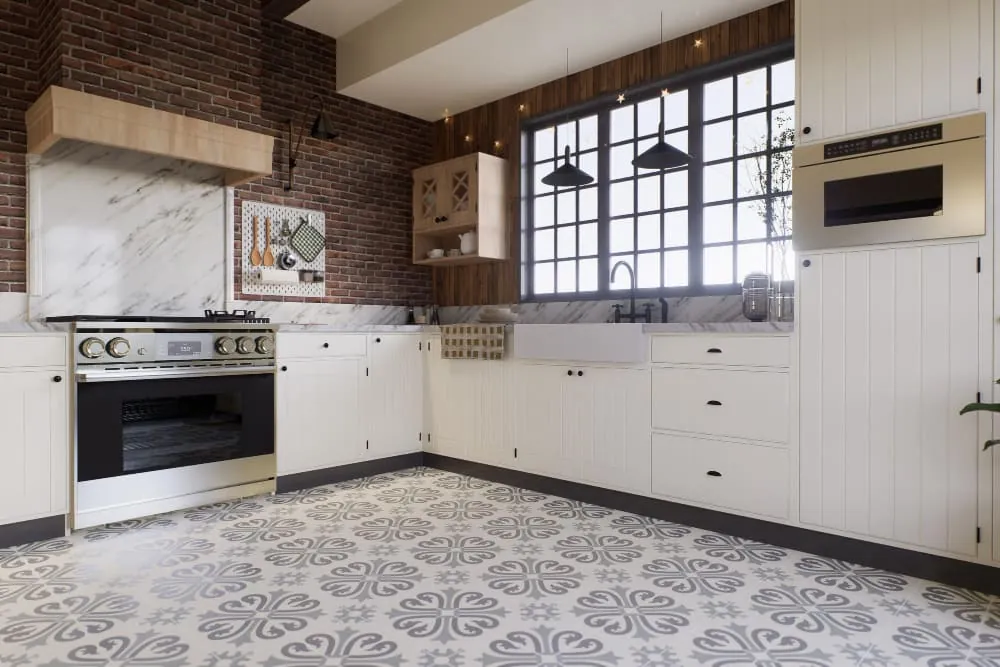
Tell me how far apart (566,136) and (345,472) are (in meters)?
2.76

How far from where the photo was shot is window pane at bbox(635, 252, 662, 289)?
414cm

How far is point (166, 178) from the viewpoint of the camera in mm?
3973

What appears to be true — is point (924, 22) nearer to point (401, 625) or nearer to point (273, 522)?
point (401, 625)

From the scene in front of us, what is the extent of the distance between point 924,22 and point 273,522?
3657 millimetres

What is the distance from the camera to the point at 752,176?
3.74 m

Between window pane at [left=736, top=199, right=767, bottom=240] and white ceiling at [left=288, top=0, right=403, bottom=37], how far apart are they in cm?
258

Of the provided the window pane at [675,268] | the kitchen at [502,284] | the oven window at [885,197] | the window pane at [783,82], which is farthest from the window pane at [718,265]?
the oven window at [885,197]

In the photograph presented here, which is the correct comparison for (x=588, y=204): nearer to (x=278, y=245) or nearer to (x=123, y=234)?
(x=278, y=245)

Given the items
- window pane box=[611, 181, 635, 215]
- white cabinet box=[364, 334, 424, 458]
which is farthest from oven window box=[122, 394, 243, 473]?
window pane box=[611, 181, 635, 215]

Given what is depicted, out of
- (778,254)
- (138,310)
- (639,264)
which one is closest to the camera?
(778,254)

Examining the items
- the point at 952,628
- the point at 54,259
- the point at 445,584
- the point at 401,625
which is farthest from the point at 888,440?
the point at 54,259

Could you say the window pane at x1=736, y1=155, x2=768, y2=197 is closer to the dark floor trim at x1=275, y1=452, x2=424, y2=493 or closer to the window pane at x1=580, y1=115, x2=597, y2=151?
the window pane at x1=580, y1=115, x2=597, y2=151

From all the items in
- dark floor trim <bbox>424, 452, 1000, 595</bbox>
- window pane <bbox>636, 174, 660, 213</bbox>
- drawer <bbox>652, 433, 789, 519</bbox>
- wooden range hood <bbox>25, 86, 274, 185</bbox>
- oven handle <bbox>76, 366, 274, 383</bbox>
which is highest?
wooden range hood <bbox>25, 86, 274, 185</bbox>

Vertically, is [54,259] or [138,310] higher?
[54,259]
